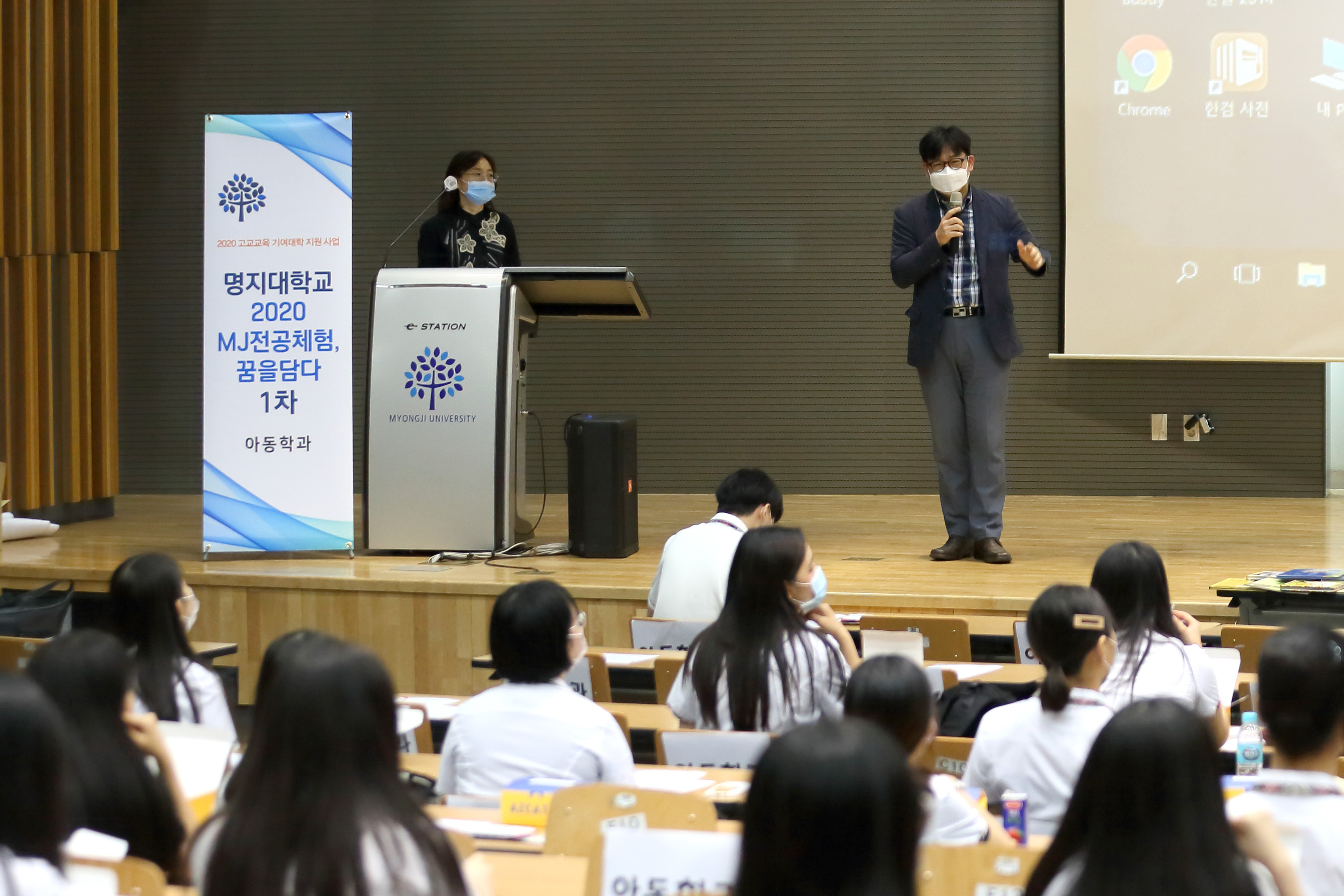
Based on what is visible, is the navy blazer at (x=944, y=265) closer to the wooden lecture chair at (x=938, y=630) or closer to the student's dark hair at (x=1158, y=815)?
the wooden lecture chair at (x=938, y=630)

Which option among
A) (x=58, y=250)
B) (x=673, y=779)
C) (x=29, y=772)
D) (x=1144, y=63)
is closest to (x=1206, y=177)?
(x=1144, y=63)

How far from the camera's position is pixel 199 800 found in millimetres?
2244

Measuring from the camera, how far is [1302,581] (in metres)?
4.43

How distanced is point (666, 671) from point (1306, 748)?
1651 millimetres

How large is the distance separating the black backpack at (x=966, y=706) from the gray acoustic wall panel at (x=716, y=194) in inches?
202

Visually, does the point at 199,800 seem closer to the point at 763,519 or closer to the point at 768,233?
the point at 763,519

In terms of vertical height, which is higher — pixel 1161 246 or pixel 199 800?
pixel 1161 246

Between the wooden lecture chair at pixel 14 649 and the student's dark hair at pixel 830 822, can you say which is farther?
the wooden lecture chair at pixel 14 649

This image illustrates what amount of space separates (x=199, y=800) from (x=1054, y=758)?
4.64 feet

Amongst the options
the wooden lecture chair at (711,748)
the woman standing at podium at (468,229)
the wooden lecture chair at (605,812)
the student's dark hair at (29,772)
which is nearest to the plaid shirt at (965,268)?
the woman standing at podium at (468,229)

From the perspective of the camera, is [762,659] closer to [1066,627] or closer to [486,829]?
[1066,627]

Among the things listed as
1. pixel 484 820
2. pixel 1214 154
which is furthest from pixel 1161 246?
pixel 484 820

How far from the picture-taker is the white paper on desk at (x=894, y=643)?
3.04 metres

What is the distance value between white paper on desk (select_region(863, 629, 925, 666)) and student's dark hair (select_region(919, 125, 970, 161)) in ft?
8.71
